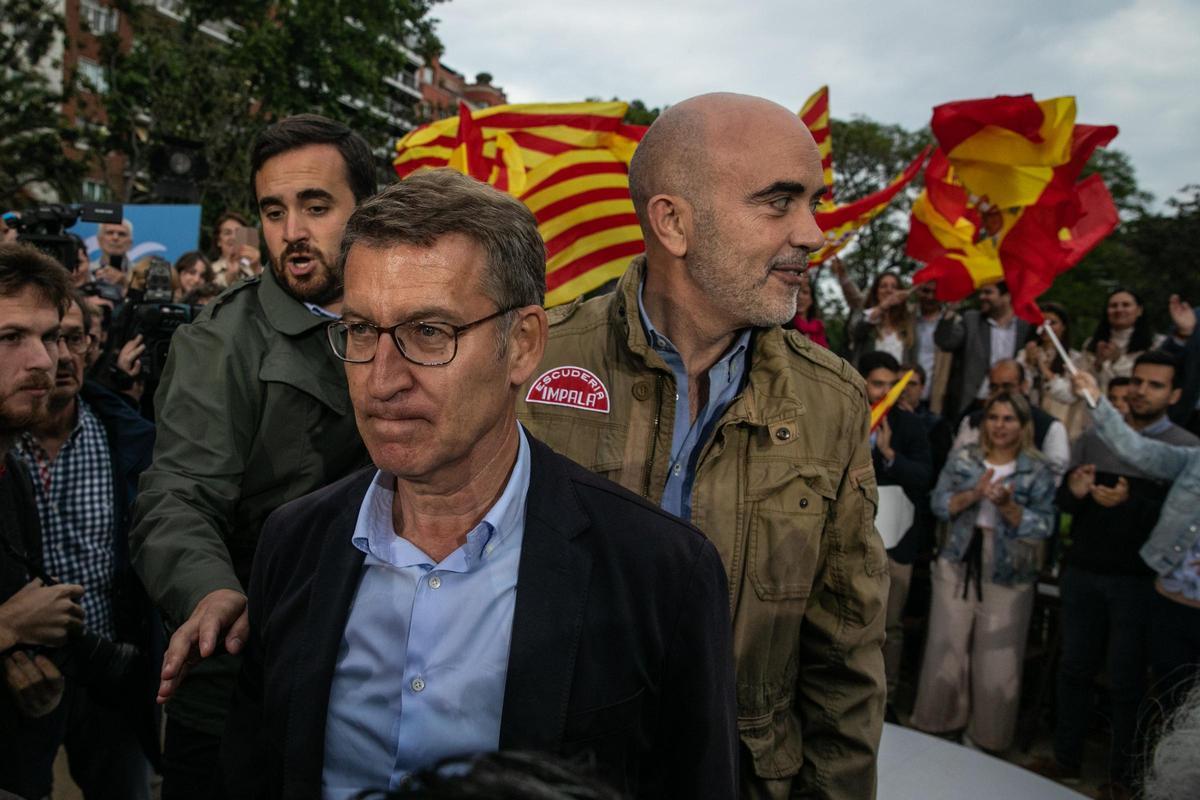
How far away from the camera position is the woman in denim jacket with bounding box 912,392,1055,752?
561cm

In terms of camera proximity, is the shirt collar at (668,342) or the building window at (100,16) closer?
the shirt collar at (668,342)

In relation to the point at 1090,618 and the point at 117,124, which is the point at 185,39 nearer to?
the point at 117,124

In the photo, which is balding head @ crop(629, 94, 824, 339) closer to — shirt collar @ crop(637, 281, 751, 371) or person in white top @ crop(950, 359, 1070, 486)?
shirt collar @ crop(637, 281, 751, 371)

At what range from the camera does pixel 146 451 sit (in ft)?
11.9

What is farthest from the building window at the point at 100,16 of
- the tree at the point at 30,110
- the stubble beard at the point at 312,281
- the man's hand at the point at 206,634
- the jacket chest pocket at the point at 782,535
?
the jacket chest pocket at the point at 782,535

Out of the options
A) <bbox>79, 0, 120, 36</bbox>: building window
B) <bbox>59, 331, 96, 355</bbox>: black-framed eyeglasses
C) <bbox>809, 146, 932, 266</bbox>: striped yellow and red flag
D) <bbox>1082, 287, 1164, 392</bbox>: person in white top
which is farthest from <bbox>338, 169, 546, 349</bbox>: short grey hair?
<bbox>79, 0, 120, 36</bbox>: building window

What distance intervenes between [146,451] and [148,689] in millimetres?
1041

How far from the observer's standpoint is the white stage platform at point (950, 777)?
245 centimetres

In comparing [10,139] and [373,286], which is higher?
[10,139]

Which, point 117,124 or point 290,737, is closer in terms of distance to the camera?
point 290,737

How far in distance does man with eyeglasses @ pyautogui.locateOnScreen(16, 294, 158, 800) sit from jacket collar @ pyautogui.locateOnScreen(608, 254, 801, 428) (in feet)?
7.17

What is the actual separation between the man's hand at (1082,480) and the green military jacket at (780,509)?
3691mm

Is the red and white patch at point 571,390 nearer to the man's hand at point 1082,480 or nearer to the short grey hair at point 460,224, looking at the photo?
the short grey hair at point 460,224

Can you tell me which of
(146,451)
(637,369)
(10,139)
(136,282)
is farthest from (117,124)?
(637,369)
